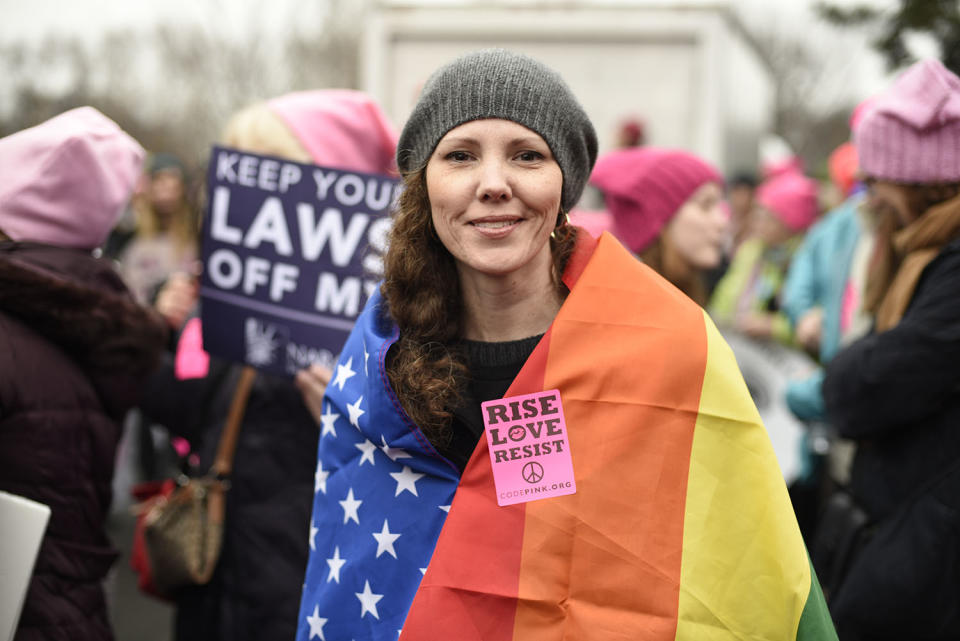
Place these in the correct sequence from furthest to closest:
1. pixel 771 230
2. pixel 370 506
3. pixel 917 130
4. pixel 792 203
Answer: pixel 792 203, pixel 771 230, pixel 917 130, pixel 370 506

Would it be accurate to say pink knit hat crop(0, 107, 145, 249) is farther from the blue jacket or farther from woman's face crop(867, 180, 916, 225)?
the blue jacket

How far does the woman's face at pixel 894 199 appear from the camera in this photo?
9.82 ft

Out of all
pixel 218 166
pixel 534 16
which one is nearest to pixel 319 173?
pixel 218 166

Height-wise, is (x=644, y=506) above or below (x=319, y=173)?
below

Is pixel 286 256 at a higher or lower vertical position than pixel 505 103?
lower

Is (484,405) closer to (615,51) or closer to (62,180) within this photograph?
(62,180)

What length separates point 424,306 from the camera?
2.19 metres

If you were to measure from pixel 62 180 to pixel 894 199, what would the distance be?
8.04 ft

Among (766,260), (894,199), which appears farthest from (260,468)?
(766,260)

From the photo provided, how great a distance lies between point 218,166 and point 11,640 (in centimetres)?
143

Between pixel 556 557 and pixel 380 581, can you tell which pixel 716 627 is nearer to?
pixel 556 557

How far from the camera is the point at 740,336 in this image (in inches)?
227

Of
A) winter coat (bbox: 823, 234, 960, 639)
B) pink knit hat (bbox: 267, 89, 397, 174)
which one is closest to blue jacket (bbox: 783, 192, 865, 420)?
winter coat (bbox: 823, 234, 960, 639)

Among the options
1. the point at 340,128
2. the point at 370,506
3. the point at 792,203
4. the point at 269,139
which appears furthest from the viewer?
the point at 792,203
